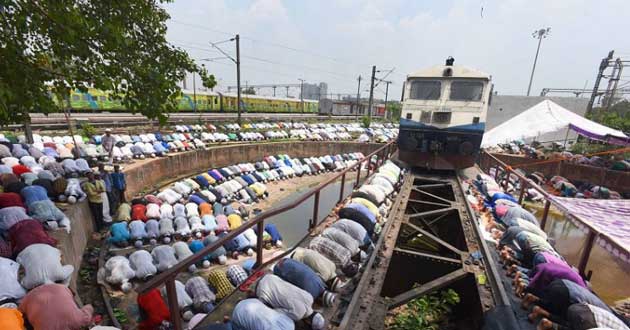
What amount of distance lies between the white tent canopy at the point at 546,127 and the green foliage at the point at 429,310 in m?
11.1

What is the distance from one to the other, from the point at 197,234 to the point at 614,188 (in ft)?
59.2

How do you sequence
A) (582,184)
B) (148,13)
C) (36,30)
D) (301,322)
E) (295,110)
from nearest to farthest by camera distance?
(36,30), (301,322), (148,13), (582,184), (295,110)

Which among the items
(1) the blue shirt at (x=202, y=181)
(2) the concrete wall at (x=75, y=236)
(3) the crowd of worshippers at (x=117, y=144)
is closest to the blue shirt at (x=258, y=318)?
(2) the concrete wall at (x=75, y=236)

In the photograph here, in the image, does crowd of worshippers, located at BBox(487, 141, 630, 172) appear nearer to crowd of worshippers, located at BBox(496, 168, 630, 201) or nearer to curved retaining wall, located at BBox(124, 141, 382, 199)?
crowd of worshippers, located at BBox(496, 168, 630, 201)

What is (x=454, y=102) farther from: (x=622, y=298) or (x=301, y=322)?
(x=301, y=322)

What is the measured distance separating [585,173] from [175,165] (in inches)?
791

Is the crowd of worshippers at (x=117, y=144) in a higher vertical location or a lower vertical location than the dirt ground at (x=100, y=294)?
higher

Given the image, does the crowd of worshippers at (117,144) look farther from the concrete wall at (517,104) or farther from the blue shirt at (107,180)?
the concrete wall at (517,104)

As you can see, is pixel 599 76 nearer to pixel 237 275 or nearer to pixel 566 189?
pixel 566 189

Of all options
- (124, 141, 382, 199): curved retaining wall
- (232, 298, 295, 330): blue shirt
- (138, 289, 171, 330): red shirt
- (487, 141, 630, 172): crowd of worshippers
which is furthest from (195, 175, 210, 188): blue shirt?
(487, 141, 630, 172): crowd of worshippers

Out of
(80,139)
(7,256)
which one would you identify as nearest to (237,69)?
(80,139)

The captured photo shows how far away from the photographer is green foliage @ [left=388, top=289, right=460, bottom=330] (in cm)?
329

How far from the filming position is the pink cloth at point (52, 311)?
290cm

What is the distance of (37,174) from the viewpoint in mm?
6770
